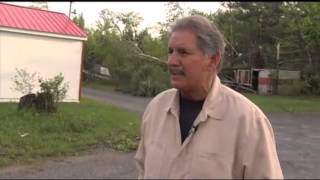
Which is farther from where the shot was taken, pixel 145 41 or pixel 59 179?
pixel 145 41

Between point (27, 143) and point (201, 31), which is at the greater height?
point (201, 31)

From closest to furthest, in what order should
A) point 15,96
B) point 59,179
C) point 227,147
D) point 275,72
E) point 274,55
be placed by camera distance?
1. point 227,147
2. point 59,179
3. point 15,96
4. point 275,72
5. point 274,55

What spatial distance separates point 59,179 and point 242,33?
39156 mm

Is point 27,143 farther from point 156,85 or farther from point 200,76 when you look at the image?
point 156,85

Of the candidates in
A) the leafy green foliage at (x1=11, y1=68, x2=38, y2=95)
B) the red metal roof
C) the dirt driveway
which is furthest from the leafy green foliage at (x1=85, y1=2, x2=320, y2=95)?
the dirt driveway

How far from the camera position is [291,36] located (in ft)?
137

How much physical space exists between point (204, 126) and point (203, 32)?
434 millimetres

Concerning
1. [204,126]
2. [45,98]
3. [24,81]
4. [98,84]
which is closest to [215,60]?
[204,126]

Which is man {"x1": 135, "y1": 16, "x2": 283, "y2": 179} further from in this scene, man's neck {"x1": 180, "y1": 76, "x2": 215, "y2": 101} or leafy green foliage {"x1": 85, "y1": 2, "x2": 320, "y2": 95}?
leafy green foliage {"x1": 85, "y1": 2, "x2": 320, "y2": 95}

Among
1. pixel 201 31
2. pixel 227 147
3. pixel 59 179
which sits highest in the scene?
pixel 201 31

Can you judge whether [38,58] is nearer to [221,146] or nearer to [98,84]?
[221,146]

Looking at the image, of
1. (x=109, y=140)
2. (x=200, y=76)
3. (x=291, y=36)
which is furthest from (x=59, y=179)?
(x=291, y=36)

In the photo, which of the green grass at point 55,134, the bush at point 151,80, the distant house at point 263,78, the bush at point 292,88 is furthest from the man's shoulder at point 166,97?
the distant house at point 263,78

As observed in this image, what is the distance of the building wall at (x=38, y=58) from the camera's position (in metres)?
19.6
